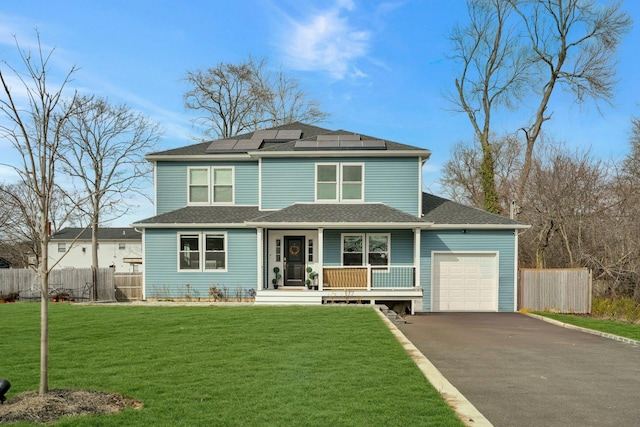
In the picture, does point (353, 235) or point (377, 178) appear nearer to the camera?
point (353, 235)

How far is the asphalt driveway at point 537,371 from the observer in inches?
224

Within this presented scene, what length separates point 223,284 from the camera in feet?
59.0

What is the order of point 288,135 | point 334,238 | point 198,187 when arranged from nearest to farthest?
1. point 334,238
2. point 198,187
3. point 288,135

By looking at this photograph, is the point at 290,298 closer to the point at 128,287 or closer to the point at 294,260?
the point at 294,260

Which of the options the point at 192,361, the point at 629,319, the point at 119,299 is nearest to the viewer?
the point at 192,361

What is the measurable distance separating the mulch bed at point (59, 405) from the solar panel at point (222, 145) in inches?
569

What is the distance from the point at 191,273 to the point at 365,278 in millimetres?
6583

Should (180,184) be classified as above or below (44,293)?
above

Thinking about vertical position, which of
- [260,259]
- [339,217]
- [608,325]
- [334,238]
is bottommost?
[608,325]

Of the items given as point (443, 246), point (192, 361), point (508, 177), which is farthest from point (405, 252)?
point (508, 177)

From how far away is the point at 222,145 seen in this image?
19.9 metres

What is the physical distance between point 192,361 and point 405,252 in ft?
38.1

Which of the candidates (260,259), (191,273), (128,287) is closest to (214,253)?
(191,273)

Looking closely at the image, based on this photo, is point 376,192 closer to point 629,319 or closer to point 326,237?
point 326,237
